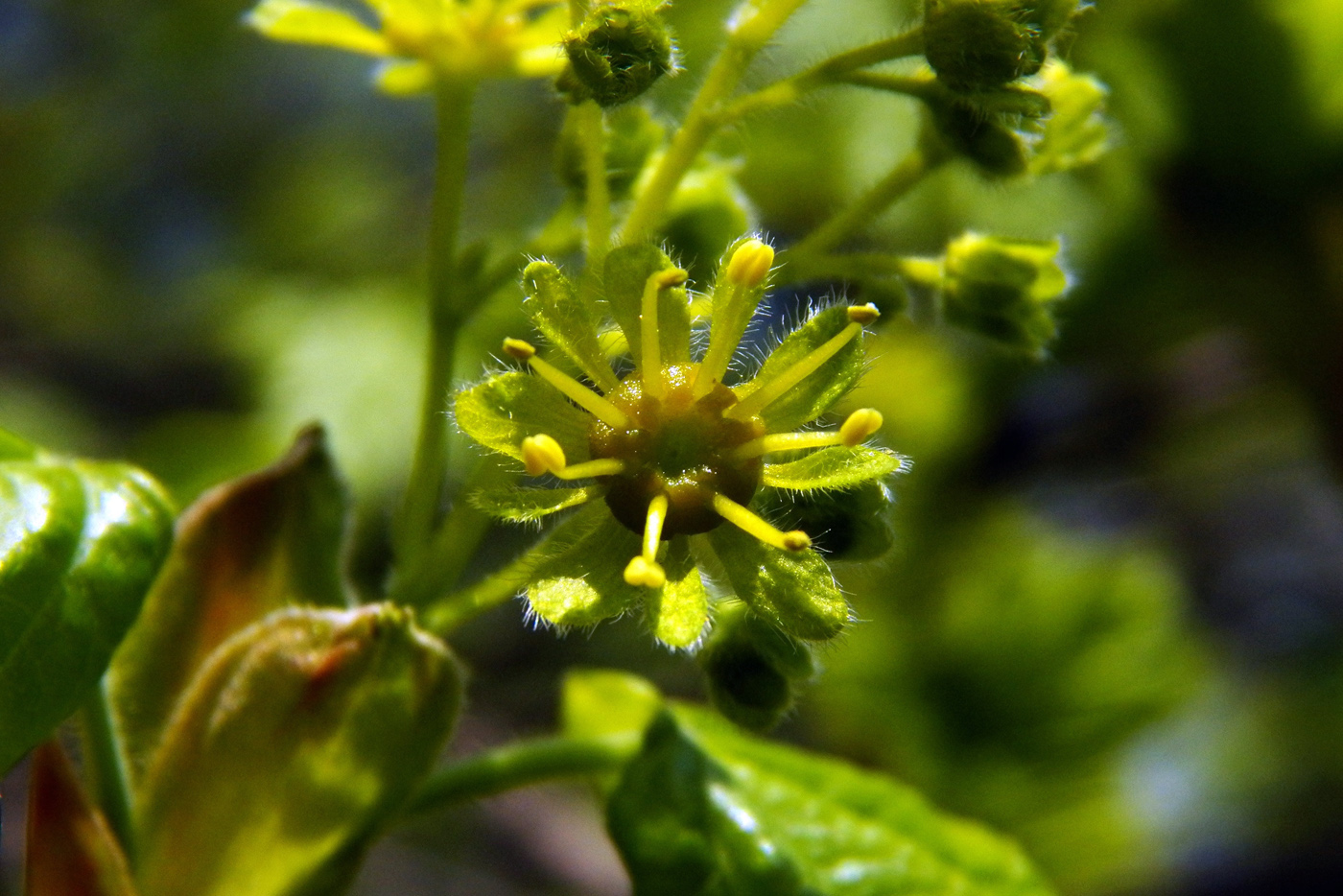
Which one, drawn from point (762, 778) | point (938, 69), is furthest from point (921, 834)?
point (938, 69)

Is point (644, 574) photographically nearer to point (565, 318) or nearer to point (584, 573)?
point (584, 573)

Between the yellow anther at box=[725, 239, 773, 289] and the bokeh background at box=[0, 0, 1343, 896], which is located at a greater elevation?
the yellow anther at box=[725, 239, 773, 289]

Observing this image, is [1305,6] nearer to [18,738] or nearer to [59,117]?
[18,738]

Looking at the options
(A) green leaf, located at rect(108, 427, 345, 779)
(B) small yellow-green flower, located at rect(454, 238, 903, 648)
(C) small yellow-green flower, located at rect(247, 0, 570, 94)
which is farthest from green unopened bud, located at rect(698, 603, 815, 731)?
(C) small yellow-green flower, located at rect(247, 0, 570, 94)

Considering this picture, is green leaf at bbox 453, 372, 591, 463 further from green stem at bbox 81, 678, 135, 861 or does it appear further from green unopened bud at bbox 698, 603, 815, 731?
green stem at bbox 81, 678, 135, 861

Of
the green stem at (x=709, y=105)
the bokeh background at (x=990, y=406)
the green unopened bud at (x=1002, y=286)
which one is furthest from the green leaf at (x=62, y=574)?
the green unopened bud at (x=1002, y=286)

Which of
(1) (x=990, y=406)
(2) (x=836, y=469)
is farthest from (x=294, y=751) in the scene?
(1) (x=990, y=406)
